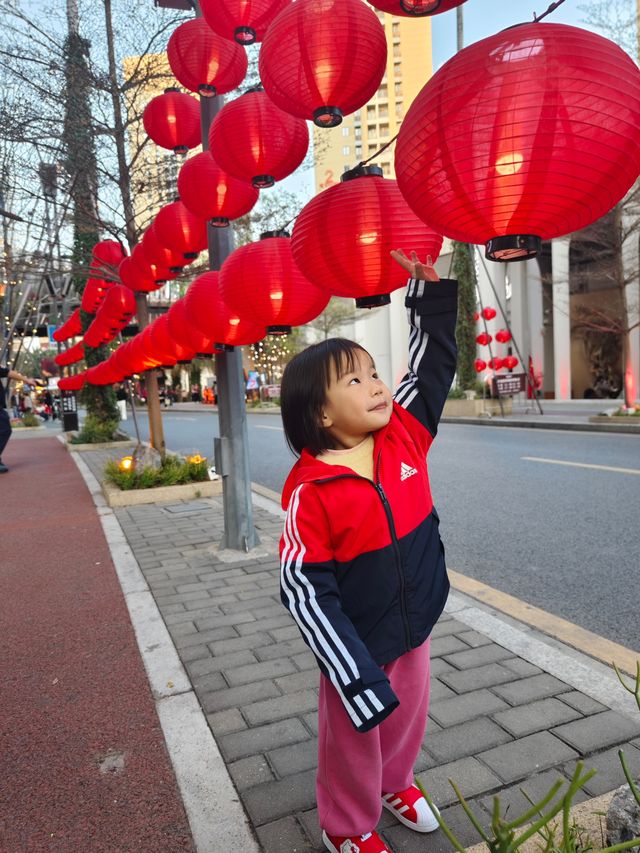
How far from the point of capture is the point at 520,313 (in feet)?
95.1

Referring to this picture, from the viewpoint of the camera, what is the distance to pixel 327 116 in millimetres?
2604

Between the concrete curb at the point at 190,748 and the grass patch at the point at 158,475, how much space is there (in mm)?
3987

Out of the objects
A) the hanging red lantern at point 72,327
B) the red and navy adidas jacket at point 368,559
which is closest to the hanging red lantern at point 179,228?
the red and navy adidas jacket at point 368,559

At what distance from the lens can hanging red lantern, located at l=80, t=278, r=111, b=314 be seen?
1082 centimetres

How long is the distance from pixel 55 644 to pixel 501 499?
5106 millimetres

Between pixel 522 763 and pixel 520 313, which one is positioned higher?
pixel 520 313

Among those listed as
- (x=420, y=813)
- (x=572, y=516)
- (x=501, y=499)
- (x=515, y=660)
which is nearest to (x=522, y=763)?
(x=420, y=813)

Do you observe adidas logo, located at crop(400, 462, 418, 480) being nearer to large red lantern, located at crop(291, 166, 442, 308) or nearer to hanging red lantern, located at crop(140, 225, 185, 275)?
large red lantern, located at crop(291, 166, 442, 308)

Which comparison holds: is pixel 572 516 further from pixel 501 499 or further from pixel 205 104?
pixel 205 104

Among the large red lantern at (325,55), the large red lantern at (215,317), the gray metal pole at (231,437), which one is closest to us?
the large red lantern at (325,55)

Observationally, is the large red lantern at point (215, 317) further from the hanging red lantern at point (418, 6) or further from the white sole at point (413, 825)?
the white sole at point (413, 825)

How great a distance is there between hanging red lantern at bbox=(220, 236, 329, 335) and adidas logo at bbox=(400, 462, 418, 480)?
5.85 ft

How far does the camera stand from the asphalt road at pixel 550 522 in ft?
13.1

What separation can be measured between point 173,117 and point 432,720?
5.32 m
